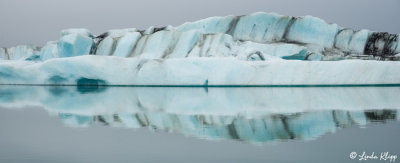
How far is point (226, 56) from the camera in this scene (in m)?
19.2

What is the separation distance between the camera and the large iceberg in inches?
590

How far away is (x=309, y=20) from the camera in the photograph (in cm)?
2139

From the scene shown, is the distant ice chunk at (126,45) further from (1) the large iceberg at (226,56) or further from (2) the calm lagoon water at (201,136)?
(2) the calm lagoon water at (201,136)

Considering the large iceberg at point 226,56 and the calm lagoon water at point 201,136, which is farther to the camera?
the large iceberg at point 226,56

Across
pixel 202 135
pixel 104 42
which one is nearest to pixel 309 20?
pixel 104 42

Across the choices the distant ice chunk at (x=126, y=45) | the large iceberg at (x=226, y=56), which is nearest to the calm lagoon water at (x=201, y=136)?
the large iceberg at (x=226, y=56)

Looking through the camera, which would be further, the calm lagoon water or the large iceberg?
the large iceberg

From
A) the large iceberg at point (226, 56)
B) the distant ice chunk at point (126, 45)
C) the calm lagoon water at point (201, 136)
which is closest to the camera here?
the calm lagoon water at point (201, 136)

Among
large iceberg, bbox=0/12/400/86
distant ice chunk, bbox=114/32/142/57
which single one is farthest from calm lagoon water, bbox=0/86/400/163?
distant ice chunk, bbox=114/32/142/57

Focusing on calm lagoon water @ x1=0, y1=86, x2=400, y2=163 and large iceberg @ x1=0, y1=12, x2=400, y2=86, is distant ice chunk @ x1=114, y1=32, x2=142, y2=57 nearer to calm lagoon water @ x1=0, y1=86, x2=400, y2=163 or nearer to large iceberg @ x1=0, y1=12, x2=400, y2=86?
large iceberg @ x1=0, y1=12, x2=400, y2=86

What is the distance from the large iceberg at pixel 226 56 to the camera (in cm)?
1498

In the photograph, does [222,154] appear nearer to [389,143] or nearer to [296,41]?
[389,143]

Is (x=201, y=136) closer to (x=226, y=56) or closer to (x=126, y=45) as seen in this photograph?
(x=226, y=56)

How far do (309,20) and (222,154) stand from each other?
19.3m
